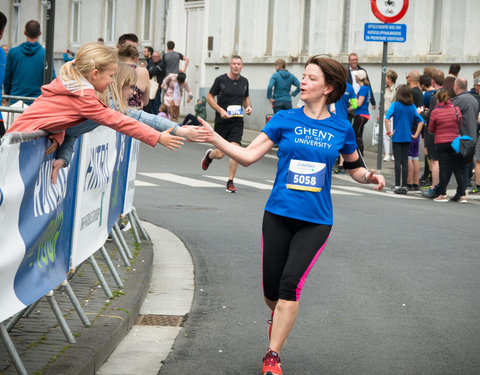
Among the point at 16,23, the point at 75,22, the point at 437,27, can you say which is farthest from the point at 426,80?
the point at 16,23

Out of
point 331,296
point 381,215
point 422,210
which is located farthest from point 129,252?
point 422,210

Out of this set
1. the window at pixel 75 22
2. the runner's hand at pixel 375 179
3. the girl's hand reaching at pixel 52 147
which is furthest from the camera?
the window at pixel 75 22

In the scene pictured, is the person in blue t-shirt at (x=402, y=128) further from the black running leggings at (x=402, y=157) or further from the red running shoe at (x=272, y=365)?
the red running shoe at (x=272, y=365)

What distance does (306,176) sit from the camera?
19.2 feet

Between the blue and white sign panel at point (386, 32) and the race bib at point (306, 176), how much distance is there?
15164 mm

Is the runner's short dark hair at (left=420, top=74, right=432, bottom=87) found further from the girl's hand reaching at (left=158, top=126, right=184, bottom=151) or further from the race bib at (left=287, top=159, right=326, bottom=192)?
the girl's hand reaching at (left=158, top=126, right=184, bottom=151)

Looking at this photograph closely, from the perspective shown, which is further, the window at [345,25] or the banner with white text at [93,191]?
the window at [345,25]

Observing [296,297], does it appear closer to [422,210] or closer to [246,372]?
[246,372]

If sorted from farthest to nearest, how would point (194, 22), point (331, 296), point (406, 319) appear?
point (194, 22), point (331, 296), point (406, 319)

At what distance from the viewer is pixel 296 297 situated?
5887mm

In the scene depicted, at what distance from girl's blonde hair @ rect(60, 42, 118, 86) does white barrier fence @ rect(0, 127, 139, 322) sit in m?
0.48

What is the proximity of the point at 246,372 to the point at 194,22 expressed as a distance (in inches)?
1255

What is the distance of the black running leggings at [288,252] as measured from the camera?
5.86 meters

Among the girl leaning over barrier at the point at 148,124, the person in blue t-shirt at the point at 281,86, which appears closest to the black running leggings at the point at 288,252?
the girl leaning over barrier at the point at 148,124
